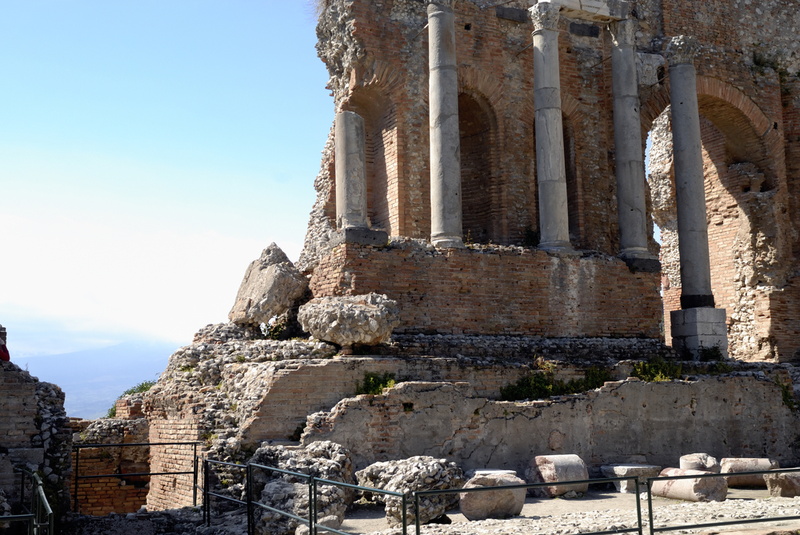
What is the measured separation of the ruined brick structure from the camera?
1599cm

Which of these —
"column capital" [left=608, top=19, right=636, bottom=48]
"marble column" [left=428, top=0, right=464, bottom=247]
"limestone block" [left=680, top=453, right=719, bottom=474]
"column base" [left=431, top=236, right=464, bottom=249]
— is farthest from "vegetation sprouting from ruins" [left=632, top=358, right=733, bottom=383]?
"column capital" [left=608, top=19, right=636, bottom=48]

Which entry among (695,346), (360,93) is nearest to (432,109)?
(360,93)

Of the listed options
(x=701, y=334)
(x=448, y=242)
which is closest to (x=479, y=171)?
(x=448, y=242)

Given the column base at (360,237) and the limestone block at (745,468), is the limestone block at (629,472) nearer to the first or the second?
the limestone block at (745,468)

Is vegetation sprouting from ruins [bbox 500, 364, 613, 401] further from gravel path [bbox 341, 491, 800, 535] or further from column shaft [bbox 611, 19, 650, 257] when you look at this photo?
column shaft [bbox 611, 19, 650, 257]

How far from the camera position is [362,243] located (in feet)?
48.9

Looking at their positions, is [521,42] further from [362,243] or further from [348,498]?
[348,498]

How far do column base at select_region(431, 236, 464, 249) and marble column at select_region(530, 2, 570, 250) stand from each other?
6.08ft

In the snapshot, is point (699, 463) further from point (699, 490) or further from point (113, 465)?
point (113, 465)

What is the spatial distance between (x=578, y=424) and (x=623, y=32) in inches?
356

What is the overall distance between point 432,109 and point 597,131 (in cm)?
464

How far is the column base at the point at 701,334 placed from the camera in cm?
1744

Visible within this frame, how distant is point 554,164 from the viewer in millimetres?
16984

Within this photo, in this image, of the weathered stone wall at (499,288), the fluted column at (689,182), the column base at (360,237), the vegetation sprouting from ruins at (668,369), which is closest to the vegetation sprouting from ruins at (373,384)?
the weathered stone wall at (499,288)
